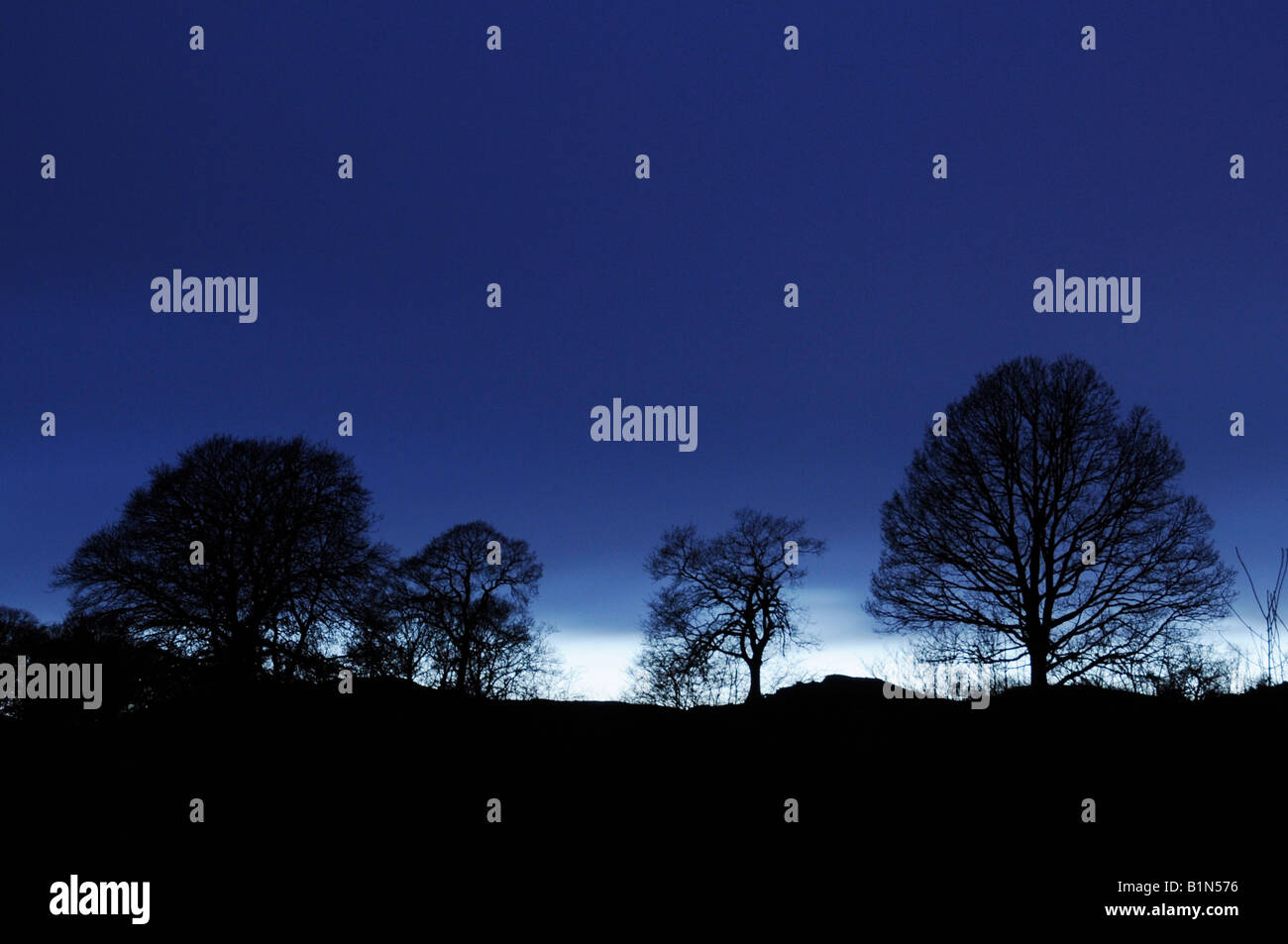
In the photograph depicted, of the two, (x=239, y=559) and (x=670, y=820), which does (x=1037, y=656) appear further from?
(x=239, y=559)

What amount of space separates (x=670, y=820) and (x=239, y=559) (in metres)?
23.3

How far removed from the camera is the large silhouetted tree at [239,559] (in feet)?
88.3

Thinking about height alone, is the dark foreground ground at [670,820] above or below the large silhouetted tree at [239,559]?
below

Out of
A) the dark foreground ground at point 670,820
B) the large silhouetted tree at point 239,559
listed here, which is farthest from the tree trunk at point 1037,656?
the large silhouetted tree at point 239,559

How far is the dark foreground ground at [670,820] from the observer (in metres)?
7.87

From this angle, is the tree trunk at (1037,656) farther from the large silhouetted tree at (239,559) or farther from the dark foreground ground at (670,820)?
the large silhouetted tree at (239,559)

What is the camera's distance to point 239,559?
92.3ft

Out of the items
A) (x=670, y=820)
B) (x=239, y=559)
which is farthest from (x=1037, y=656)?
(x=239, y=559)

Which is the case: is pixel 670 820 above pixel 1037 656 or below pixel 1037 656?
below

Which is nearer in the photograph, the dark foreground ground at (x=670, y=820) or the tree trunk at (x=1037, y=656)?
the dark foreground ground at (x=670, y=820)

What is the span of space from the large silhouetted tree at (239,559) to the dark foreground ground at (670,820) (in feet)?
46.2
